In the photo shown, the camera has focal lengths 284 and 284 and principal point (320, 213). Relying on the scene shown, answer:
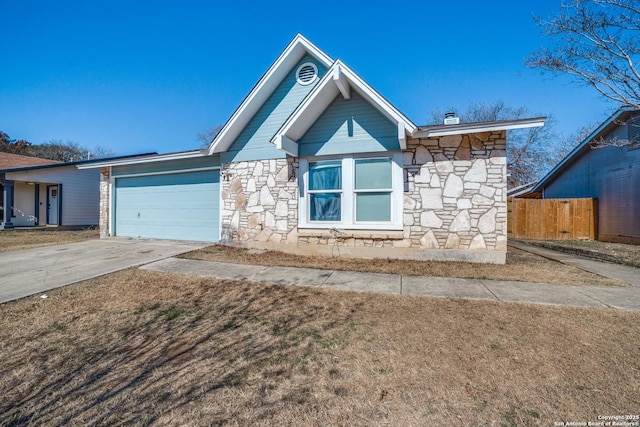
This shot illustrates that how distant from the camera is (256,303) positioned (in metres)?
4.30

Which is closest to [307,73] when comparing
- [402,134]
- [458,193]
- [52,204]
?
[402,134]

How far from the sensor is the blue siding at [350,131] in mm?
7180

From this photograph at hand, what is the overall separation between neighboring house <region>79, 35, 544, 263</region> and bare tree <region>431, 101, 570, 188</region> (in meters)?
22.5

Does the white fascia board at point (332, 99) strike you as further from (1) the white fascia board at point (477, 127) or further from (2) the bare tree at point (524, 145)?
(2) the bare tree at point (524, 145)

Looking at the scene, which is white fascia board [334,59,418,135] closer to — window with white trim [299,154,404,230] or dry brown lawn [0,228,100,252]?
window with white trim [299,154,404,230]

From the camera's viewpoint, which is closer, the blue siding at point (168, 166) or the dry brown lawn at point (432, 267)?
the dry brown lawn at point (432, 267)

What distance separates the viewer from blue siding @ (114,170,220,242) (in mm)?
9656

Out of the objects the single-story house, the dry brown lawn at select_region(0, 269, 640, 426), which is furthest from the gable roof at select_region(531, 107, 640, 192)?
the dry brown lawn at select_region(0, 269, 640, 426)

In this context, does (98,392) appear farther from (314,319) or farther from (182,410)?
(314,319)

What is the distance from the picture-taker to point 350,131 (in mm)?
7453

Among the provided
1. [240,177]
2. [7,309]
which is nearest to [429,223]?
[240,177]

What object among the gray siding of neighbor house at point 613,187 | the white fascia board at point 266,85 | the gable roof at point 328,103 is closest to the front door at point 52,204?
the white fascia board at point 266,85

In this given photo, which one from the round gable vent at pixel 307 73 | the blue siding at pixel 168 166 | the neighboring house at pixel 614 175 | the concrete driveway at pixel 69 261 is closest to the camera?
the concrete driveway at pixel 69 261

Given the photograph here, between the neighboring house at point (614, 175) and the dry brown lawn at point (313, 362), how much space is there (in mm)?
11794
